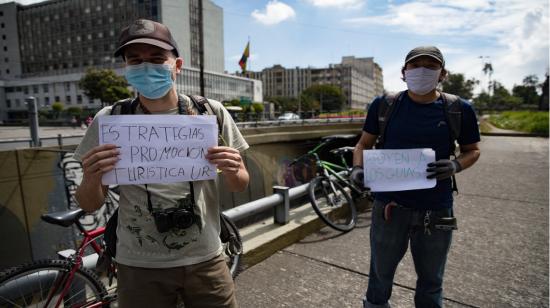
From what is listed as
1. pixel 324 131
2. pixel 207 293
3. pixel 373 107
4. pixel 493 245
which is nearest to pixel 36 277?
pixel 207 293

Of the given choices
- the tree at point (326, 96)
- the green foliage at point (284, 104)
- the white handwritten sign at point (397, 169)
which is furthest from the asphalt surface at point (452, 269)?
the tree at point (326, 96)

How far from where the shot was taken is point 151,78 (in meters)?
1.60

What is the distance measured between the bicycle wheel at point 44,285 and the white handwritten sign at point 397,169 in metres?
2.01

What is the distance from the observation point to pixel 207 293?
163 centimetres

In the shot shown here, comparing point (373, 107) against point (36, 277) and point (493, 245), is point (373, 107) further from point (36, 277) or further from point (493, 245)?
point (493, 245)

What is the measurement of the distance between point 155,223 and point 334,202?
4250 mm

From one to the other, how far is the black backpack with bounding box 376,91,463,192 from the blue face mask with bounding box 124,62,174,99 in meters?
1.34

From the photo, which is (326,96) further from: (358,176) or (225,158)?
(225,158)

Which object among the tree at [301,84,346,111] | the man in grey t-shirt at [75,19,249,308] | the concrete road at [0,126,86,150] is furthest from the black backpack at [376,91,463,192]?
the tree at [301,84,346,111]

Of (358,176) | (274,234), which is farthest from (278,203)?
(358,176)

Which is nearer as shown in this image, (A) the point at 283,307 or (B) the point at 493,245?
(A) the point at 283,307

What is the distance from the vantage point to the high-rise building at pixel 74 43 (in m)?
78.6

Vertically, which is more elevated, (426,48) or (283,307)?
(426,48)

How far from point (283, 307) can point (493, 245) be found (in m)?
2.90
